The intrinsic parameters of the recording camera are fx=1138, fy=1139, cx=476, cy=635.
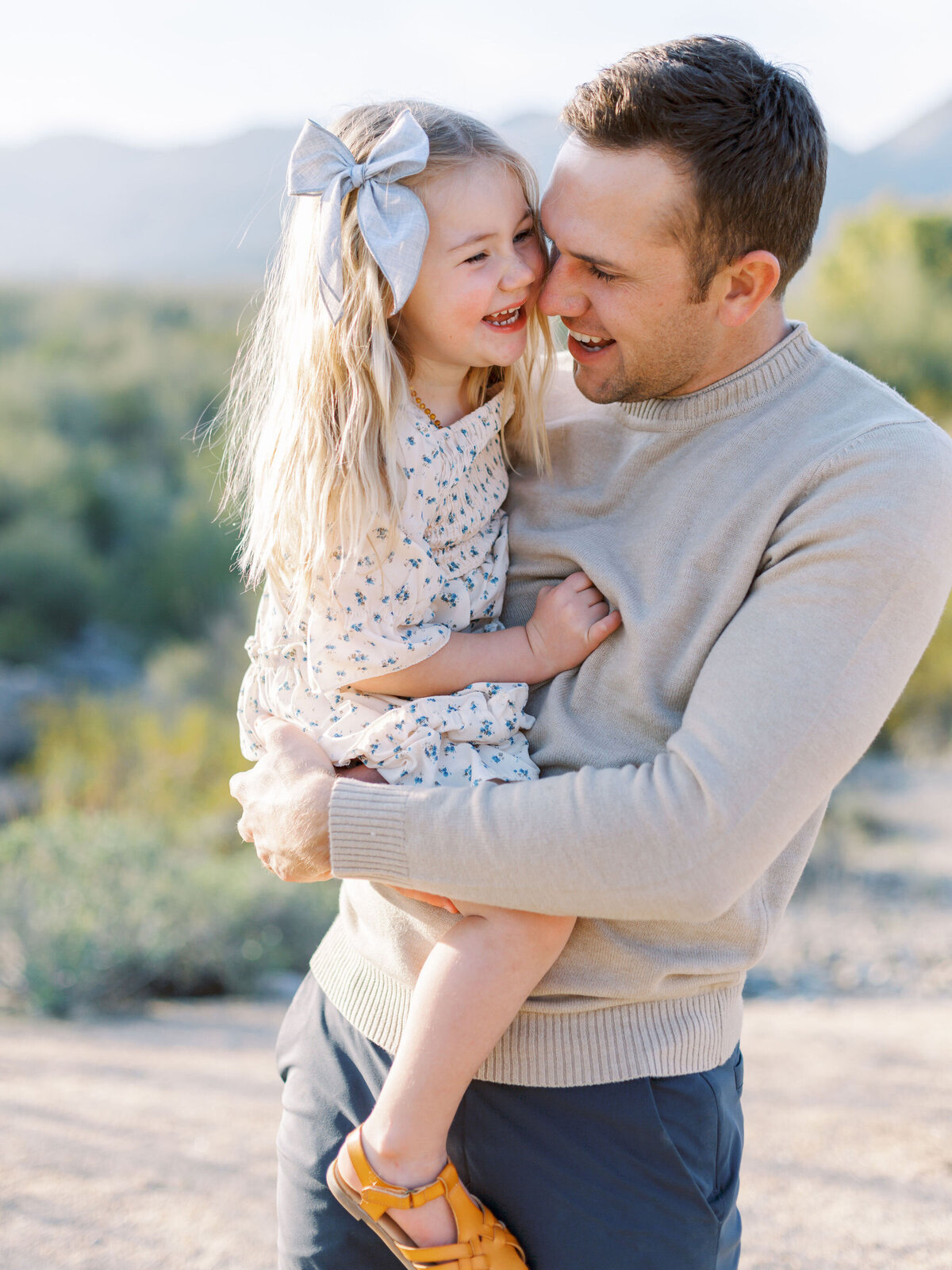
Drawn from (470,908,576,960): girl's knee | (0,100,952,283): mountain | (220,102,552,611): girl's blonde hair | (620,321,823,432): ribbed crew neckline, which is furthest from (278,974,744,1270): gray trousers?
(0,100,952,283): mountain

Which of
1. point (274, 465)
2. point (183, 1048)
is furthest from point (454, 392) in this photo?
point (183, 1048)

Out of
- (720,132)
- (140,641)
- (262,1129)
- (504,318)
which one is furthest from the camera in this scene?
(140,641)

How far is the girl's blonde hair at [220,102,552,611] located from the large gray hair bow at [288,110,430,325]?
3 cm

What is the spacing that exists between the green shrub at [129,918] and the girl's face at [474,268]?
342cm

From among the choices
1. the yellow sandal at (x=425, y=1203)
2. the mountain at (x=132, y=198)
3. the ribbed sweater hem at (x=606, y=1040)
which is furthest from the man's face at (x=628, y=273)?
the mountain at (x=132, y=198)

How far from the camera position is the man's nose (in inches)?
63.1

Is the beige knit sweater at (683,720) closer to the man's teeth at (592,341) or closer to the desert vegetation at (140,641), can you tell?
the man's teeth at (592,341)

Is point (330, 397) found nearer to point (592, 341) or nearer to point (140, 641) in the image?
point (592, 341)

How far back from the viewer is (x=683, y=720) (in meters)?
1.30

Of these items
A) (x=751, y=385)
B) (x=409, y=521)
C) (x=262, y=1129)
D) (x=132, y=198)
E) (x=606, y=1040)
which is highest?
(x=751, y=385)

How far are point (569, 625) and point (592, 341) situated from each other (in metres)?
0.42

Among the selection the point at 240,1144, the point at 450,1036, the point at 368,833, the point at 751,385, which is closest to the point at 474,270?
the point at 751,385

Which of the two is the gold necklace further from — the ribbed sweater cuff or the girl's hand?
the ribbed sweater cuff

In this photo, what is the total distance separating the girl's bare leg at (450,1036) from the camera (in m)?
1.35
